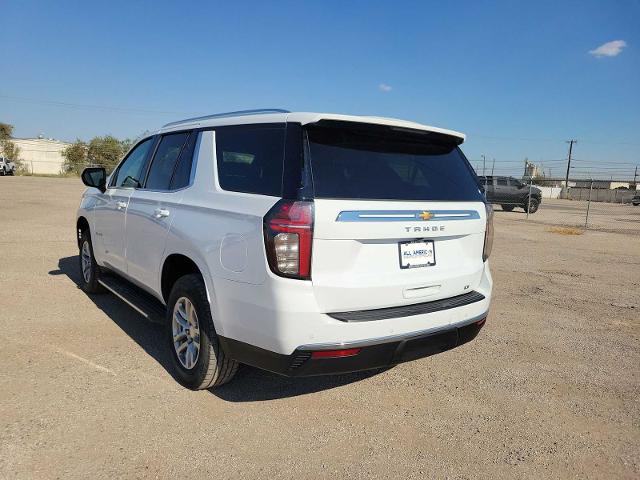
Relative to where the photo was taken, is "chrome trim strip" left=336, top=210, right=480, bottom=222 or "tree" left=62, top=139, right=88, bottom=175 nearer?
"chrome trim strip" left=336, top=210, right=480, bottom=222

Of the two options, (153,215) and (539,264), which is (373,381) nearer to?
(153,215)

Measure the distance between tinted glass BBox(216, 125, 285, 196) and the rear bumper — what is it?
0.89m

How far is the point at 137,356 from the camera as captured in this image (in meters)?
3.91

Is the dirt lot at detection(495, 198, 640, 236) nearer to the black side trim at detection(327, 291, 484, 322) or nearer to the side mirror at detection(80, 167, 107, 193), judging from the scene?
the black side trim at detection(327, 291, 484, 322)

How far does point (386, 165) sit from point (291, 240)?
2.78 feet

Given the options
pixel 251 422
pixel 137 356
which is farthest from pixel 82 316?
pixel 251 422

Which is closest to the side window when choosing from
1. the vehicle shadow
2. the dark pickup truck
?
the vehicle shadow

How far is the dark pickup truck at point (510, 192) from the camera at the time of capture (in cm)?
2338

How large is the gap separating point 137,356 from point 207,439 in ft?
4.69

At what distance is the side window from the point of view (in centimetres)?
443

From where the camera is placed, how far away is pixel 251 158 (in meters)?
2.99

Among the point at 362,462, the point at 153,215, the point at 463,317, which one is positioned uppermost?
the point at 153,215

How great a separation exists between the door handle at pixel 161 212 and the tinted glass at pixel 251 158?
624 millimetres

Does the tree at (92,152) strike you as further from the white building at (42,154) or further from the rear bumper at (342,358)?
the rear bumper at (342,358)
